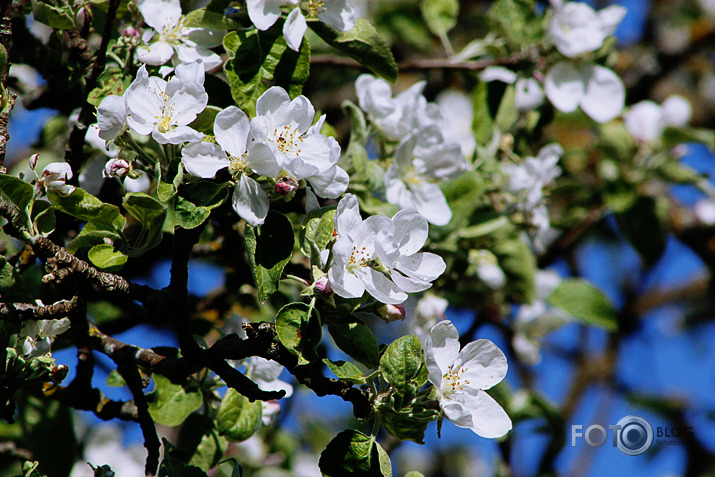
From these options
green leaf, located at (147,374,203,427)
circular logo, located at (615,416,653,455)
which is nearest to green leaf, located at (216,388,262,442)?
green leaf, located at (147,374,203,427)

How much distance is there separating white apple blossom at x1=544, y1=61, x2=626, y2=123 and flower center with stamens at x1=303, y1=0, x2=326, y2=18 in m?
0.87

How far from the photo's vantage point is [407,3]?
3201 millimetres

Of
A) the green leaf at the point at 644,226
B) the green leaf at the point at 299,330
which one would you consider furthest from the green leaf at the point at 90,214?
the green leaf at the point at 644,226

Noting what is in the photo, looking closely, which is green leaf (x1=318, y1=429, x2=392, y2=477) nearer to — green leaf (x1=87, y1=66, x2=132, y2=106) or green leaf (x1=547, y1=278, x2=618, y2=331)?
green leaf (x1=87, y1=66, x2=132, y2=106)

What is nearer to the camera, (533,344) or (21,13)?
(21,13)

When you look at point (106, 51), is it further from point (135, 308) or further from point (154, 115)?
point (135, 308)

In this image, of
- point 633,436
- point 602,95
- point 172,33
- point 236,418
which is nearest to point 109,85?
point 172,33

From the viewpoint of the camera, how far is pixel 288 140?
45.8 inches

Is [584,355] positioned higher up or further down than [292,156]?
further down

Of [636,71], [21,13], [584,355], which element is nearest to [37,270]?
[21,13]

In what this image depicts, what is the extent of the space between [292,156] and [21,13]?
697 mm

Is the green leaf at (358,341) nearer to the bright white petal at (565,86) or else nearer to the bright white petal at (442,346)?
the bright white petal at (442,346)

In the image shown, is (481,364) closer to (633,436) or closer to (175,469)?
(175,469)

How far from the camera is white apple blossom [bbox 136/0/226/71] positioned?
1.28 m
